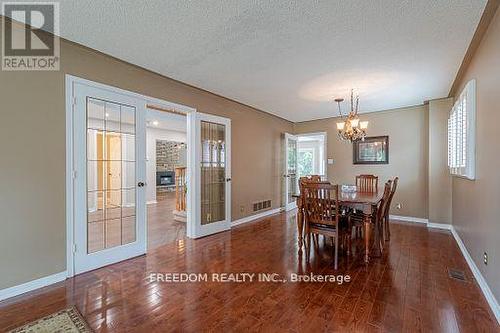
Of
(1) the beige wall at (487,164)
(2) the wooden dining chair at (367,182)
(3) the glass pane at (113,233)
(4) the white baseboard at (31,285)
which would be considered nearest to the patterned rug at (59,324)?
(4) the white baseboard at (31,285)

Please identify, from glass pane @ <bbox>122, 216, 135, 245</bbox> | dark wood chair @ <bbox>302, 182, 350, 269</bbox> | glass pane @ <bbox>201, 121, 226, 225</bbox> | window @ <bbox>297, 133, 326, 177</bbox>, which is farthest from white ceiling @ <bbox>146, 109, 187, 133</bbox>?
window @ <bbox>297, 133, 326, 177</bbox>

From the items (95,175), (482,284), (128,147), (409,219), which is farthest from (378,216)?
(95,175)

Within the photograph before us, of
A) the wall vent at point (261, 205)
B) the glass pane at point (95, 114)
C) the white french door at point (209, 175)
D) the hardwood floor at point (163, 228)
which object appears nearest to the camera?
the glass pane at point (95, 114)

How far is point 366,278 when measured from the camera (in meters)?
2.50

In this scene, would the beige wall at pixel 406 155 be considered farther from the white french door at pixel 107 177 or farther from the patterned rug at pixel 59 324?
the patterned rug at pixel 59 324

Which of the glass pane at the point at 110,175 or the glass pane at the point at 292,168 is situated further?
the glass pane at the point at 292,168

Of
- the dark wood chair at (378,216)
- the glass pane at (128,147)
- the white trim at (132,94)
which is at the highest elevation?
the white trim at (132,94)

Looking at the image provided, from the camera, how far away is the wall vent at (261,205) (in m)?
5.36

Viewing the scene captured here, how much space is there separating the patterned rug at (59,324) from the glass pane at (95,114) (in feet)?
6.11

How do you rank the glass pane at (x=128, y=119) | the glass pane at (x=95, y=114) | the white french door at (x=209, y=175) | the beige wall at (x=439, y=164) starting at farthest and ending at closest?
1. the beige wall at (x=439, y=164)
2. the white french door at (x=209, y=175)
3. the glass pane at (x=128, y=119)
4. the glass pane at (x=95, y=114)

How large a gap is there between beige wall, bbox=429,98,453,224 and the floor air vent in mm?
2246

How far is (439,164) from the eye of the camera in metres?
4.47

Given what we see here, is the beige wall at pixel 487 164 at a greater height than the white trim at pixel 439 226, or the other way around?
the beige wall at pixel 487 164

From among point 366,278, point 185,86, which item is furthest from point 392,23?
point 185,86
